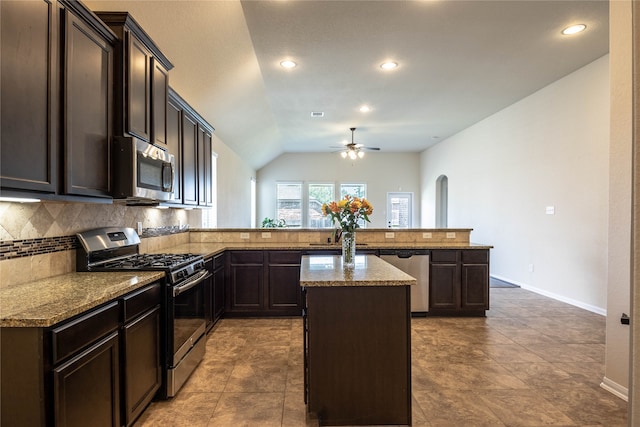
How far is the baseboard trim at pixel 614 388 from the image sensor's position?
224 centimetres

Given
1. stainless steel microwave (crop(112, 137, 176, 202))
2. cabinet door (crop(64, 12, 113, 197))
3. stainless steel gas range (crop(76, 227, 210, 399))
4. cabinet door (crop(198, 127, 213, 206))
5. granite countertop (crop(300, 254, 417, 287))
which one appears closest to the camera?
cabinet door (crop(64, 12, 113, 197))

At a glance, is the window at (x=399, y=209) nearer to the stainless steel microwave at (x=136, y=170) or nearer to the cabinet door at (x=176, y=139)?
the cabinet door at (x=176, y=139)

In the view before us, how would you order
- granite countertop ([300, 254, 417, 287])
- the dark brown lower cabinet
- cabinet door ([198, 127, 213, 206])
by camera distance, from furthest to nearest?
cabinet door ([198, 127, 213, 206])
granite countertop ([300, 254, 417, 287])
the dark brown lower cabinet

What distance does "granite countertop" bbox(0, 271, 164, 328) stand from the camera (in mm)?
1274

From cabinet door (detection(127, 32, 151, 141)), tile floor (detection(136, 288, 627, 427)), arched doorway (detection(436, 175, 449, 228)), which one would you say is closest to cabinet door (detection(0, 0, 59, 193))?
cabinet door (detection(127, 32, 151, 141))

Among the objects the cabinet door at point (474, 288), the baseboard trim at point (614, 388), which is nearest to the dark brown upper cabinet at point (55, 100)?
the baseboard trim at point (614, 388)

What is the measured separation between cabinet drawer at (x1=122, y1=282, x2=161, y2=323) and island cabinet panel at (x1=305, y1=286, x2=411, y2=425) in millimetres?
979

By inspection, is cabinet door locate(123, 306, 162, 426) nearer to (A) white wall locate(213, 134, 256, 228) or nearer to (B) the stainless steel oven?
(B) the stainless steel oven

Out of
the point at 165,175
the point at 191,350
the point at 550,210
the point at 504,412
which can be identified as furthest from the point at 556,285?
the point at 165,175

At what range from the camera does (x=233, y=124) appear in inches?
214

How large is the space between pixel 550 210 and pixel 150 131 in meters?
5.31

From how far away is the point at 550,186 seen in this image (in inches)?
191

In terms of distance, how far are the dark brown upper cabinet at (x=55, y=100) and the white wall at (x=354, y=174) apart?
26.0 ft

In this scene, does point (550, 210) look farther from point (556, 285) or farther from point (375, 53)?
point (375, 53)
